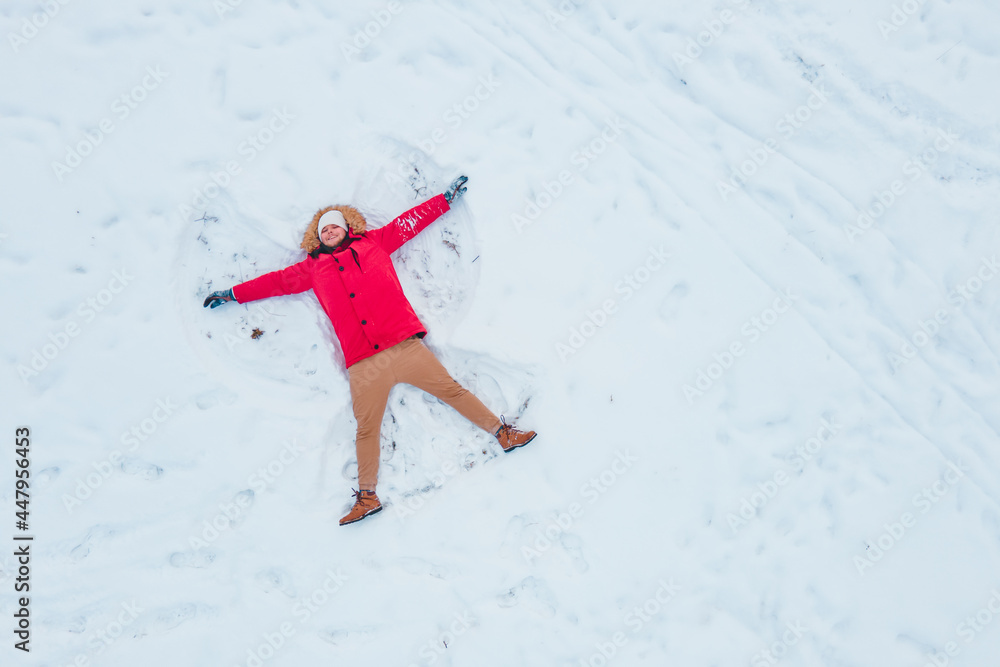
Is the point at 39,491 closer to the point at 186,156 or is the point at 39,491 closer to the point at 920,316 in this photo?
the point at 186,156

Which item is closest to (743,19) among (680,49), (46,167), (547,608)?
(680,49)

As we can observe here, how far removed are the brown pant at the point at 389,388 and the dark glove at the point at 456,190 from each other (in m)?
1.00

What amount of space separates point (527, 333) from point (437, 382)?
0.71m

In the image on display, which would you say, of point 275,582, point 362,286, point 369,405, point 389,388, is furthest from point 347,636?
point 362,286

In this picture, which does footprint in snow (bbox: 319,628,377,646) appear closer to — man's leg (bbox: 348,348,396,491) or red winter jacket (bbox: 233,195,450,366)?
man's leg (bbox: 348,348,396,491)

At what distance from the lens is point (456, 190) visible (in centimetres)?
421

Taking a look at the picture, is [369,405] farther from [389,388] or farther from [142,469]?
[142,469]

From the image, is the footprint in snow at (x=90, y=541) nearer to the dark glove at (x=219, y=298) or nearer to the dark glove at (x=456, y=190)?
the dark glove at (x=219, y=298)

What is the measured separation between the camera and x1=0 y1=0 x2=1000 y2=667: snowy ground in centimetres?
409

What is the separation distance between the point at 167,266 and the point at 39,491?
5.66ft

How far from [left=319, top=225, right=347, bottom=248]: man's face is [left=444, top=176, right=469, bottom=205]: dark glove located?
747 mm

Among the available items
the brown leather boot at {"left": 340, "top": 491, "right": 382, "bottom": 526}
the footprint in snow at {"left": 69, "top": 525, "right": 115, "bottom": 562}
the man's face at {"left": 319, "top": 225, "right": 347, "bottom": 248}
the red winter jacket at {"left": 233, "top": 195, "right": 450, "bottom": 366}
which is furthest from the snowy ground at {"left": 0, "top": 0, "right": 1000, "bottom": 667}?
the man's face at {"left": 319, "top": 225, "right": 347, "bottom": 248}

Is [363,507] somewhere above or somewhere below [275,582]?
above

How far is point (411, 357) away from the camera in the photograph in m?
4.04
